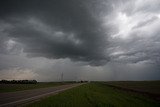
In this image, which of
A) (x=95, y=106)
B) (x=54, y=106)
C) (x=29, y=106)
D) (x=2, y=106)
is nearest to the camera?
(x=2, y=106)

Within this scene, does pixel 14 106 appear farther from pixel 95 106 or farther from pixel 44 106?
pixel 95 106

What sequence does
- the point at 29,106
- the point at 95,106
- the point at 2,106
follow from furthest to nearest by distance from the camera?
the point at 95,106 < the point at 29,106 < the point at 2,106

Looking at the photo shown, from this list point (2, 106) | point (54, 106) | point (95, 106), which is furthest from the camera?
point (95, 106)

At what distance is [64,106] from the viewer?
57.0ft

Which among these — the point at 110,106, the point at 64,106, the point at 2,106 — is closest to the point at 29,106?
the point at 2,106

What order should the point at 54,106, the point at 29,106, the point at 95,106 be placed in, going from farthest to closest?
the point at 95,106 → the point at 54,106 → the point at 29,106

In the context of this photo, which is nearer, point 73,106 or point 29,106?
point 29,106

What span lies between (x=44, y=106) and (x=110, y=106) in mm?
7327

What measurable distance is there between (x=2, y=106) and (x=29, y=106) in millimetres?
2249

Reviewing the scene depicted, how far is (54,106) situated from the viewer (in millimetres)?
16969

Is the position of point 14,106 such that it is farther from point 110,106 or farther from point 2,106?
point 110,106

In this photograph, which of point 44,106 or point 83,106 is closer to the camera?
point 44,106

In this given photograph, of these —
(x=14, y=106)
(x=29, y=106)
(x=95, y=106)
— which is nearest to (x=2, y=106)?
(x=14, y=106)

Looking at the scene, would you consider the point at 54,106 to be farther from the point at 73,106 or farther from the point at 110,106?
the point at 110,106
